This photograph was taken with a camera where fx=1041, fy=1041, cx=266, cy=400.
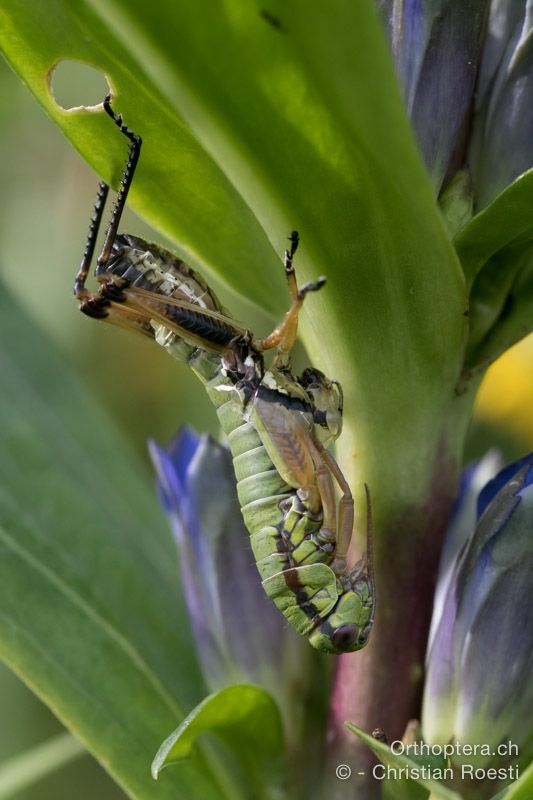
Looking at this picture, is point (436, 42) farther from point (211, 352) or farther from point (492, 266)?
point (211, 352)

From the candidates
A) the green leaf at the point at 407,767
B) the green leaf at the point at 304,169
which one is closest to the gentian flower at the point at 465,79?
the green leaf at the point at 304,169

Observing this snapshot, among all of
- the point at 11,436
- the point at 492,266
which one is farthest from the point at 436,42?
the point at 11,436

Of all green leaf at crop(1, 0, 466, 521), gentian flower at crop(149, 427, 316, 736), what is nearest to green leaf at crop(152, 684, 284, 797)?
gentian flower at crop(149, 427, 316, 736)

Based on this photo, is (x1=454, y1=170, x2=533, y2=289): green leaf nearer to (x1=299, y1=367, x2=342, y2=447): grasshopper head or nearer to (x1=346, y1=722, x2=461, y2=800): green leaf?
(x1=299, y1=367, x2=342, y2=447): grasshopper head

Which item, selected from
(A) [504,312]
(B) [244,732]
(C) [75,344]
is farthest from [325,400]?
(C) [75,344]

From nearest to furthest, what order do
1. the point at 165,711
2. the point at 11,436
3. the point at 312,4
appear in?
the point at 312,4
the point at 165,711
the point at 11,436

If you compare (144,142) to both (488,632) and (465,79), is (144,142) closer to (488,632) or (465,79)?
(465,79)
